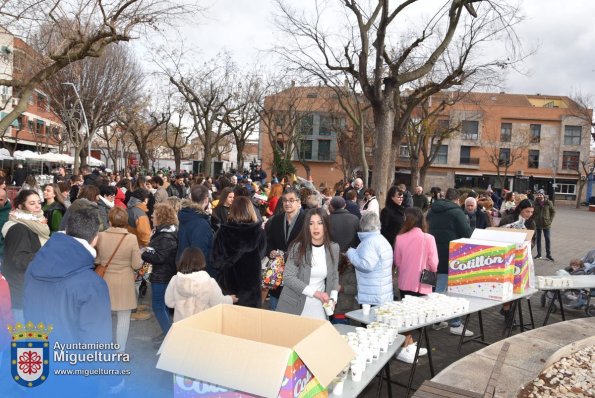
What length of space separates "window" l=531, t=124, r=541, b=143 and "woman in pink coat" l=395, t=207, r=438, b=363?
5706cm

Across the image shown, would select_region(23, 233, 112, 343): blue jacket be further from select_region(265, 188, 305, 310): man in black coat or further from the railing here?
the railing

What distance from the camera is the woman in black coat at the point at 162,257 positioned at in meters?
5.30

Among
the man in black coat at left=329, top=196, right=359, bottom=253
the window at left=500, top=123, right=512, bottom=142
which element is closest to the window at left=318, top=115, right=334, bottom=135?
the window at left=500, top=123, right=512, bottom=142

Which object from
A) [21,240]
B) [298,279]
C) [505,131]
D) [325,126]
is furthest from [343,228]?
[505,131]

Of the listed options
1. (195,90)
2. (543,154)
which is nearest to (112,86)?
(195,90)

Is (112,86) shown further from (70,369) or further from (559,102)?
(559,102)

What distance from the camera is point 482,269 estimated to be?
5.44 m

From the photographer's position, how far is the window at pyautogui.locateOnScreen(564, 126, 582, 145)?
182 feet

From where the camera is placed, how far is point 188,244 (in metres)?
5.31

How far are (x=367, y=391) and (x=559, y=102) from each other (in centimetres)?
7242

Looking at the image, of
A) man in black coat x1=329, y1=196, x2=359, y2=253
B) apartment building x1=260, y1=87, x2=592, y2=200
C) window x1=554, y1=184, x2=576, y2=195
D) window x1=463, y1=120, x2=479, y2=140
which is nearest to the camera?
man in black coat x1=329, y1=196, x2=359, y2=253

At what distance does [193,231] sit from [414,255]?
2436 millimetres

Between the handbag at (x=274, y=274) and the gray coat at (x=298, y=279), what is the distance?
2.25ft

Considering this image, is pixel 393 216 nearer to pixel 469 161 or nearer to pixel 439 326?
pixel 439 326
